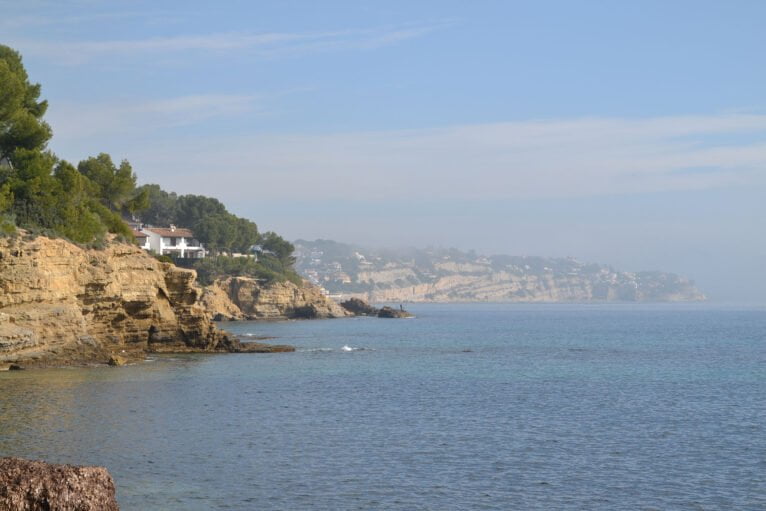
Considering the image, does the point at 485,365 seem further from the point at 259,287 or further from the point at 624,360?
the point at 259,287

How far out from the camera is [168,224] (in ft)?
422

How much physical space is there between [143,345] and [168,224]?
7492 cm

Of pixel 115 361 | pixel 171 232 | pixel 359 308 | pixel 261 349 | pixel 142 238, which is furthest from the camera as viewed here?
pixel 359 308

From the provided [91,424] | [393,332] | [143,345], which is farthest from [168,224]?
[91,424]

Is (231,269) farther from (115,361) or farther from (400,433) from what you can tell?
(400,433)

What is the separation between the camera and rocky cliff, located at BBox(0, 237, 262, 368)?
4234cm

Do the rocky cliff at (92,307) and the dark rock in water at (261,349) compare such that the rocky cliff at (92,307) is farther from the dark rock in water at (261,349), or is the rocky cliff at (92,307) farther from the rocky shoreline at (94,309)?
the dark rock in water at (261,349)

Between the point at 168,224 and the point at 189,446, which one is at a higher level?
the point at 168,224

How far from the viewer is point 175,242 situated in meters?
118

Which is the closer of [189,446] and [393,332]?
[189,446]

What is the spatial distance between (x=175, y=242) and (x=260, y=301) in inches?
544

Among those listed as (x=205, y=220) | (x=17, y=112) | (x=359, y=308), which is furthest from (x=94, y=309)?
(x=359, y=308)

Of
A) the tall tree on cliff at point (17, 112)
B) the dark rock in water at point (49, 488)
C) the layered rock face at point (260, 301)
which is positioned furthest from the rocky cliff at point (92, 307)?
the layered rock face at point (260, 301)

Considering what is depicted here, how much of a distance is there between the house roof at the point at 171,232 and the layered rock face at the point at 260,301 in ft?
30.2
